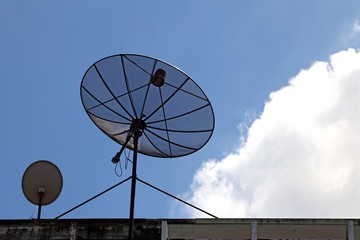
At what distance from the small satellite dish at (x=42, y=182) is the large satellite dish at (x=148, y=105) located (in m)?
2.11

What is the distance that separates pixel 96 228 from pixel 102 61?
3.22 m

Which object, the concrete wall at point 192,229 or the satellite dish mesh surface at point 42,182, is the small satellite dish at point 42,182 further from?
the concrete wall at point 192,229

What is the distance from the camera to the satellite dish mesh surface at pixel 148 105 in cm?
1603

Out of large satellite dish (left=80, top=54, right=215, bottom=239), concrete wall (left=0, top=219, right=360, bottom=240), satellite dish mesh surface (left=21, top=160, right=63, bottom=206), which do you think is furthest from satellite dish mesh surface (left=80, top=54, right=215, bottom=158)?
satellite dish mesh surface (left=21, top=160, right=63, bottom=206)

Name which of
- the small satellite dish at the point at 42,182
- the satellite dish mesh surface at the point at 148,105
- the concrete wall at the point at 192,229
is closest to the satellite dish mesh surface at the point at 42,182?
the small satellite dish at the point at 42,182

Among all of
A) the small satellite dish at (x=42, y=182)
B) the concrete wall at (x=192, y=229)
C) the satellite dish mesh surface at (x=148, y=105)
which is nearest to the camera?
the concrete wall at (x=192, y=229)

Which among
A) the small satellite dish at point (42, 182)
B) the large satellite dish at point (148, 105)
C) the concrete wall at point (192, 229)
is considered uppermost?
the large satellite dish at point (148, 105)

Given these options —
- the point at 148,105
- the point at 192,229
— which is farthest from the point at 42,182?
the point at 192,229

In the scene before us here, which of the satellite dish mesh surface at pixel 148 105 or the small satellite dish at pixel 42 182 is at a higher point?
the satellite dish mesh surface at pixel 148 105

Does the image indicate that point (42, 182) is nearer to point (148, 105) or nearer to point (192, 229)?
point (148, 105)

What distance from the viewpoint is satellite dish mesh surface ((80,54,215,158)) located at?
1603cm

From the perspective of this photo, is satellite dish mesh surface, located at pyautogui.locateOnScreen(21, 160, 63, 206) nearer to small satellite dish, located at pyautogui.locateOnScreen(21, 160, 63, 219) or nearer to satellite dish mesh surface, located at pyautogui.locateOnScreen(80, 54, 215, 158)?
small satellite dish, located at pyautogui.locateOnScreen(21, 160, 63, 219)

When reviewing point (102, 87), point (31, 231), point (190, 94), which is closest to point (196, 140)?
point (190, 94)

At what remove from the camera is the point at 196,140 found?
17141 mm
